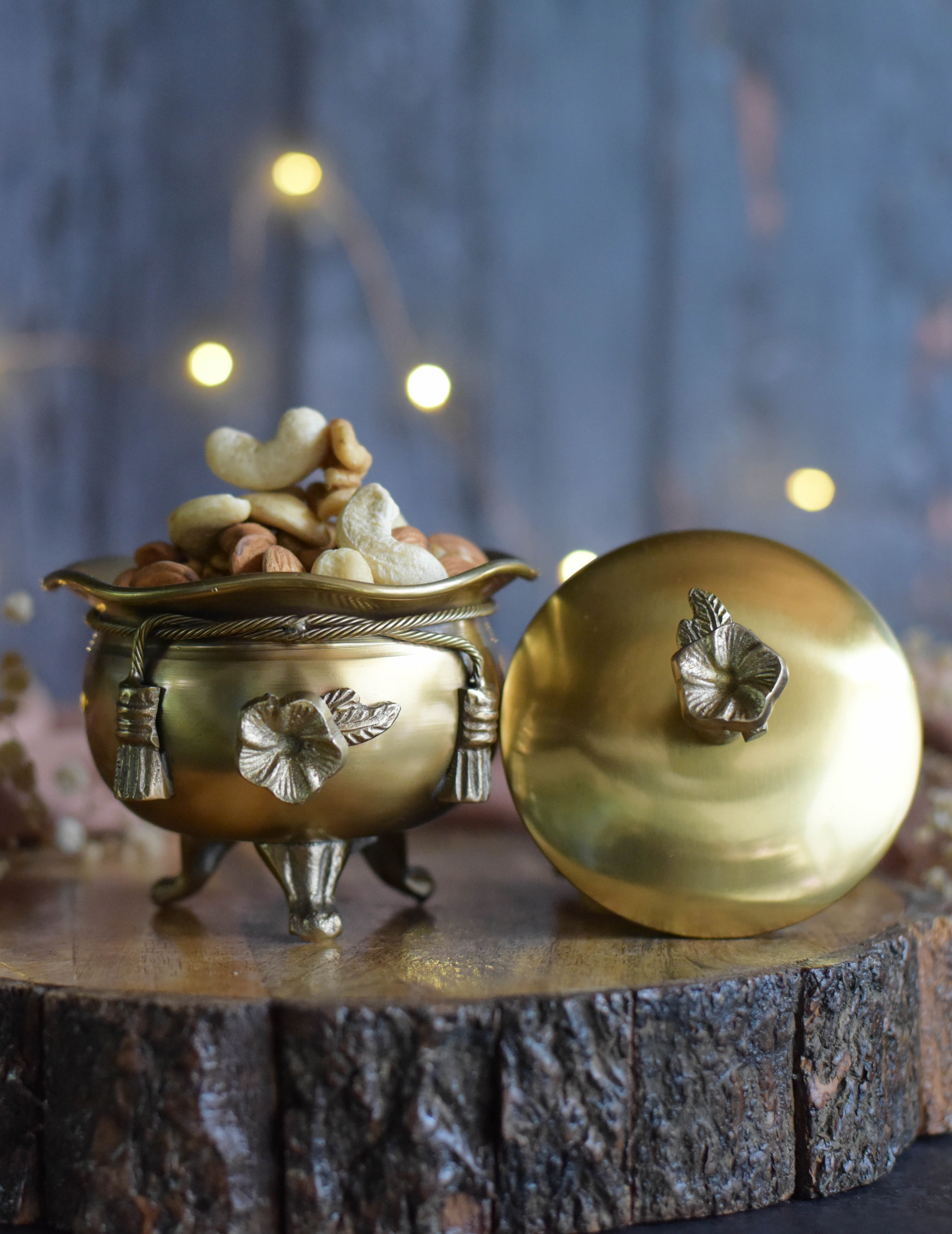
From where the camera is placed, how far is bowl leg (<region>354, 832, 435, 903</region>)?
2.61ft

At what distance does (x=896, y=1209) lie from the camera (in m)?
0.64

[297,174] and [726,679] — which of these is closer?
[726,679]

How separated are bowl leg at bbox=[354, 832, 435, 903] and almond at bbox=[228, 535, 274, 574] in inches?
8.3

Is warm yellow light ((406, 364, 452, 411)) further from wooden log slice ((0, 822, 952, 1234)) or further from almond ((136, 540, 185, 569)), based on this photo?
wooden log slice ((0, 822, 952, 1234))

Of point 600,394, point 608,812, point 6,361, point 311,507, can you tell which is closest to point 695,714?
point 608,812

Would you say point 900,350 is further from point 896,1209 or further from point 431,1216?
point 431,1216

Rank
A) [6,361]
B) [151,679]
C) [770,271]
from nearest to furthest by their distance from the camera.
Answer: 1. [151,679]
2. [6,361]
3. [770,271]

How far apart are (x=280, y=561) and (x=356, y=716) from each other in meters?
0.09

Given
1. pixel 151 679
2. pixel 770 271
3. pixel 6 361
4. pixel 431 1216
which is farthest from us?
pixel 770 271

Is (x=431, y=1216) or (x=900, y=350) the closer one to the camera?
(x=431, y=1216)

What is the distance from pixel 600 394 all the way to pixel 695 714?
82cm

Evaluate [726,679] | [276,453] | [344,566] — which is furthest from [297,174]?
[726,679]

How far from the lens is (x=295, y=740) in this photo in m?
0.66

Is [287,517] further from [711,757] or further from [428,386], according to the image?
[711,757]
